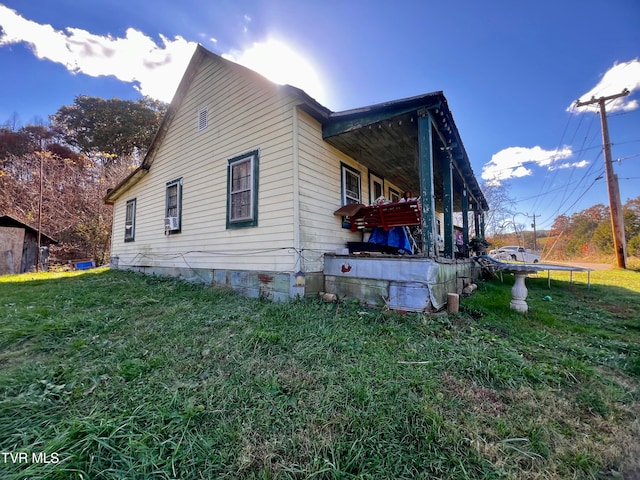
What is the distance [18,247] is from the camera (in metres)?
12.2

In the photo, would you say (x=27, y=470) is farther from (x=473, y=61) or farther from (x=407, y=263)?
(x=473, y=61)

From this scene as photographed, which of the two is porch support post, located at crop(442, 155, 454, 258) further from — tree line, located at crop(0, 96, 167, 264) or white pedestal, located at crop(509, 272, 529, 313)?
tree line, located at crop(0, 96, 167, 264)

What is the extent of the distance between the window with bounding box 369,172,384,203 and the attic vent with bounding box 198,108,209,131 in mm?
4606

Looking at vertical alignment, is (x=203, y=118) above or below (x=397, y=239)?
above

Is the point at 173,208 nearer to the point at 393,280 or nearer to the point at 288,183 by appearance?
the point at 288,183

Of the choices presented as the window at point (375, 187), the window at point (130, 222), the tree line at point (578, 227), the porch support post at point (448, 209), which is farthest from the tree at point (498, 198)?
the window at point (130, 222)

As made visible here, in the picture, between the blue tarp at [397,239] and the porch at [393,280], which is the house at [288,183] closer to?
the porch at [393,280]

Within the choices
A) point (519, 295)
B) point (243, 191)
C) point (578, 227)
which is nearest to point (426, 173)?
point (519, 295)

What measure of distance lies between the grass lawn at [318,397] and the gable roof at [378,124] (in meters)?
3.39

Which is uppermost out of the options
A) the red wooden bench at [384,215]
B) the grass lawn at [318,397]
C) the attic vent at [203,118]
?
→ the attic vent at [203,118]

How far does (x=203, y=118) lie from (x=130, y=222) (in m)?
5.61

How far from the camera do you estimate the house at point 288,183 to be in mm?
4223

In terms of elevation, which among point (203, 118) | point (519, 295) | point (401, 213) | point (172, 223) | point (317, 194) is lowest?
point (519, 295)

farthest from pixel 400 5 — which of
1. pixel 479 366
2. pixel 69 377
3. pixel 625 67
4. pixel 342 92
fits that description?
pixel 625 67
